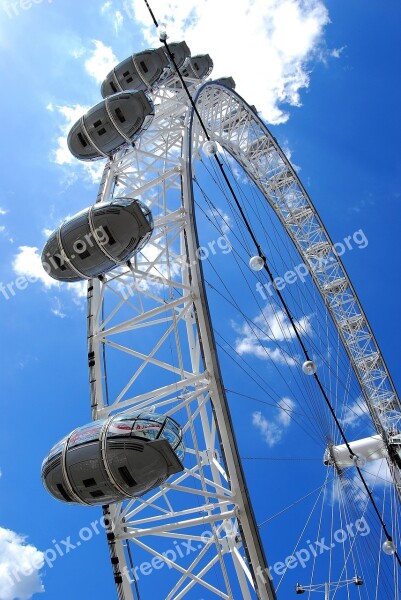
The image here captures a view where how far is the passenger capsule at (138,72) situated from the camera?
16.5 metres

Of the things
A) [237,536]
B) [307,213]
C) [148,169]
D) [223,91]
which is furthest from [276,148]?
[237,536]

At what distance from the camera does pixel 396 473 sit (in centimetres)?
2266

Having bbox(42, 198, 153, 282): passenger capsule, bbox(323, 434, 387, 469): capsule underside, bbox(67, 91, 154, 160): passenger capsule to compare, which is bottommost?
bbox(323, 434, 387, 469): capsule underside

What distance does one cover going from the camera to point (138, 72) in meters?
16.5

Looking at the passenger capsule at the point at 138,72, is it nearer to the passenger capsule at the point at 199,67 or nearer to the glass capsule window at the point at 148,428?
the passenger capsule at the point at 199,67

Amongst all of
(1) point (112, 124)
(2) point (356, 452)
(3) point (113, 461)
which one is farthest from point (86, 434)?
(2) point (356, 452)

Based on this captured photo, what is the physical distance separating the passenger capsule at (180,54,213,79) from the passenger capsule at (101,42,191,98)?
3.62 meters

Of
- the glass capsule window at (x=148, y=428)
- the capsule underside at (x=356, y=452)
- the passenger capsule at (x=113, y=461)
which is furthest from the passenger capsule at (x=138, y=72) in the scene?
the capsule underside at (x=356, y=452)

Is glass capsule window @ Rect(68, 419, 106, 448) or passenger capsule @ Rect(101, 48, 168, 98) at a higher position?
passenger capsule @ Rect(101, 48, 168, 98)

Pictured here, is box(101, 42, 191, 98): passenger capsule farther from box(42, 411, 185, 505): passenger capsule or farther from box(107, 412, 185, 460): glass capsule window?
box(42, 411, 185, 505): passenger capsule

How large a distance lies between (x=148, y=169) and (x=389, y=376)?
57.5 ft

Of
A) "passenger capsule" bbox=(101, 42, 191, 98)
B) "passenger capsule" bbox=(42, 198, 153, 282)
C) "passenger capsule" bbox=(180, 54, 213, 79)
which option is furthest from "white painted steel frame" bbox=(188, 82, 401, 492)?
"passenger capsule" bbox=(42, 198, 153, 282)

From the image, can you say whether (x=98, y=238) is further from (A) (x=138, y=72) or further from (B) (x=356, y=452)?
(B) (x=356, y=452)

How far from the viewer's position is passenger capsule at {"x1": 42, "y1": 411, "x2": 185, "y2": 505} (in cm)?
785
